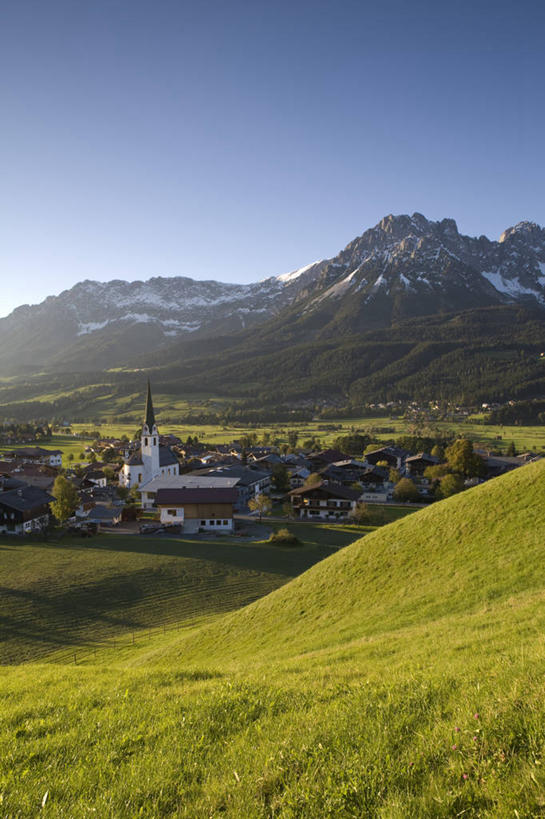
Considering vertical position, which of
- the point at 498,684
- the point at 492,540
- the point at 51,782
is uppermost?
the point at 498,684

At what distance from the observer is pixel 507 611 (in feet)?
55.3

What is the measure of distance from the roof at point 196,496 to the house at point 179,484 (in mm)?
4531

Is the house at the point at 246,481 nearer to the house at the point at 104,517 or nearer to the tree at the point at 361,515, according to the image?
the house at the point at 104,517

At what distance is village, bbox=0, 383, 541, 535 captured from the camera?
76.9 m

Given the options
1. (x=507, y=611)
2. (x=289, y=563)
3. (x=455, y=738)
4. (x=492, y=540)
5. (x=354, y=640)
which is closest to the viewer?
(x=455, y=738)

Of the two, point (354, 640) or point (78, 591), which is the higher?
point (354, 640)

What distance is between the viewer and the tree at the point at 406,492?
9006 centimetres

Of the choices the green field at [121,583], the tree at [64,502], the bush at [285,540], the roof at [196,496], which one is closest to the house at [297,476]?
the roof at [196,496]

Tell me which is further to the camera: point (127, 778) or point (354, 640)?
point (354, 640)

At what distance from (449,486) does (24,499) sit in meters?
75.5

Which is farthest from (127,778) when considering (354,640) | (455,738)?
(354,640)

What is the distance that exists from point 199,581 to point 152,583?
16.4 ft

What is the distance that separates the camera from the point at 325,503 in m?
87.6

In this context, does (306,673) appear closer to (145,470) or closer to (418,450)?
(145,470)
